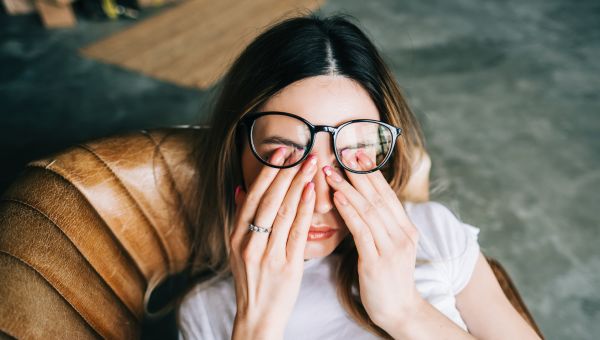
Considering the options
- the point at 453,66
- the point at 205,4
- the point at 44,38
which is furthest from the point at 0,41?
the point at 453,66

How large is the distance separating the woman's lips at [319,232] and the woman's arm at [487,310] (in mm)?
464

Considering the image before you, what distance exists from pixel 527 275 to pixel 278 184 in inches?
78.7

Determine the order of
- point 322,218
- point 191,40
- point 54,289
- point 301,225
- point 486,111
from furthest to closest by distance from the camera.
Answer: point 191,40 < point 486,111 < point 322,218 < point 301,225 < point 54,289

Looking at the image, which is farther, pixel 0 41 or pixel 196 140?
pixel 0 41

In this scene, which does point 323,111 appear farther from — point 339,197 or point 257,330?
point 257,330

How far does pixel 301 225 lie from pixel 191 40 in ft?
12.2

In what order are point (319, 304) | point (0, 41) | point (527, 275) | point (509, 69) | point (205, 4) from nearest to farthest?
point (319, 304), point (527, 275), point (509, 69), point (0, 41), point (205, 4)

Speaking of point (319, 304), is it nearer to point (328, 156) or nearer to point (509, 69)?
point (328, 156)

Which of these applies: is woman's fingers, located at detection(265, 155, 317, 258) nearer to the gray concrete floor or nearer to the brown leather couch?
the brown leather couch

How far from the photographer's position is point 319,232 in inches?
46.6

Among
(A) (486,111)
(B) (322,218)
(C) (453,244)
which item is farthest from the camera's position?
(A) (486,111)

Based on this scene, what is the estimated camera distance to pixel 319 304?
1248 millimetres

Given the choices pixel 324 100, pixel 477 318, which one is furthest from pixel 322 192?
pixel 477 318

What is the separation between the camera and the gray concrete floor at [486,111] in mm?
2514
